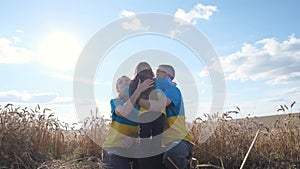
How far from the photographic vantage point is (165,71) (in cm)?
380

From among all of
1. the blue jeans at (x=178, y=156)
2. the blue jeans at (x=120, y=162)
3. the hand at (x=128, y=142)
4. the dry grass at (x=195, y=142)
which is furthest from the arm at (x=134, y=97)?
the dry grass at (x=195, y=142)

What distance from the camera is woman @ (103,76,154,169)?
143 inches

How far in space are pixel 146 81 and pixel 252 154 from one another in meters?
2.14

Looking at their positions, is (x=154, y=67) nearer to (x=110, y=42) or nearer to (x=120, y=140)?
(x=110, y=42)

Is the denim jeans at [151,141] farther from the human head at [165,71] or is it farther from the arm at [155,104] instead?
the human head at [165,71]

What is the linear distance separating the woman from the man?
0.25 meters

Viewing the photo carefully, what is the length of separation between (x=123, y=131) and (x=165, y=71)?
0.78 meters

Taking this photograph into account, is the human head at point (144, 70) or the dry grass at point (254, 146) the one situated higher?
the human head at point (144, 70)

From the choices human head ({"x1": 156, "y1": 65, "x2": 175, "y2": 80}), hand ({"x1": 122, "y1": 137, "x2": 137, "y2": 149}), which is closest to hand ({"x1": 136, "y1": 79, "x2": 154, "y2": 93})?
human head ({"x1": 156, "y1": 65, "x2": 175, "y2": 80})

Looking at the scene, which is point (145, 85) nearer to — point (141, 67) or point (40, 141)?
point (141, 67)

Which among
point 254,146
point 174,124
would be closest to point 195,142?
point 254,146

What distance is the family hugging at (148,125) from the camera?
11.3 feet

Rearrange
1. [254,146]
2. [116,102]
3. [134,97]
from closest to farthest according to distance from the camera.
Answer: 1. [134,97]
2. [116,102]
3. [254,146]

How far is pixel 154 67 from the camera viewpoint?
3.98m
